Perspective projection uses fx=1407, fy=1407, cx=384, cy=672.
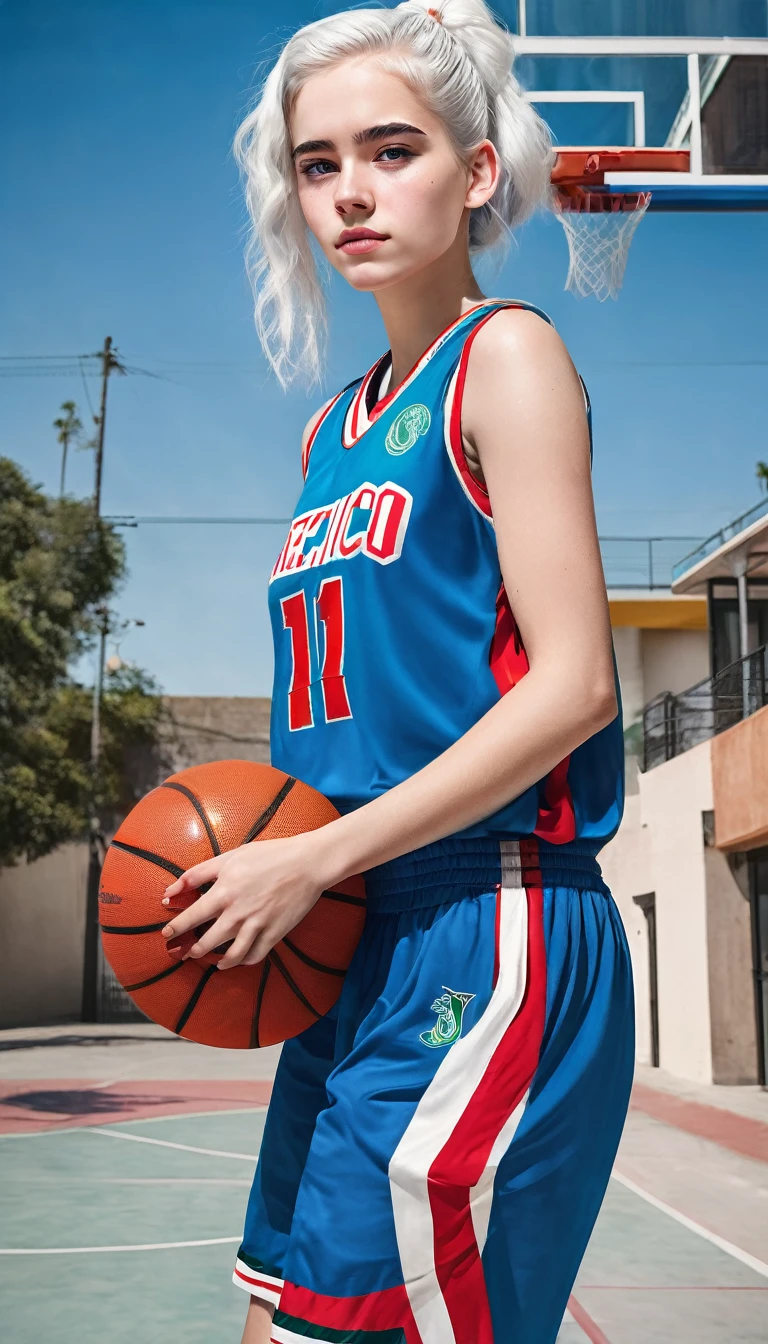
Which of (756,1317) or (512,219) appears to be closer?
(512,219)

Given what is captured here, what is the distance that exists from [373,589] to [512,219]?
569 mm

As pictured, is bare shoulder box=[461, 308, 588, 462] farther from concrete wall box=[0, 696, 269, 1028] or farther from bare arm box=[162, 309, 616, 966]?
concrete wall box=[0, 696, 269, 1028]

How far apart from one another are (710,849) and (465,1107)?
40.6 feet

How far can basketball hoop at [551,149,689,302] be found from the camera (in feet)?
7.11

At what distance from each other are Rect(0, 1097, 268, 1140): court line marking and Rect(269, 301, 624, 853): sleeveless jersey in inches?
315

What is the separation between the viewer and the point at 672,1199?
6.71 meters

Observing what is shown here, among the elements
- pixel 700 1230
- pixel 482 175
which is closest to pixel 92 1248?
pixel 700 1230

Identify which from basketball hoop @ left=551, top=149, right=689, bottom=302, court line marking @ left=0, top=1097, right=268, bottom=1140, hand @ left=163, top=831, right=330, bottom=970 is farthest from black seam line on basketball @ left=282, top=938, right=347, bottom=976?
court line marking @ left=0, top=1097, right=268, bottom=1140

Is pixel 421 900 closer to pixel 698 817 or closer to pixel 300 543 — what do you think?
pixel 300 543

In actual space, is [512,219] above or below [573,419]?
above

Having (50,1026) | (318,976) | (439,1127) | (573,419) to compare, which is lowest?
(50,1026)

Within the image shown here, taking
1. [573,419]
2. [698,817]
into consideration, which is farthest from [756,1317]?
[698,817]

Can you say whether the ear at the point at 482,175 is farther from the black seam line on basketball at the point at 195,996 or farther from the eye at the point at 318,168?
the black seam line on basketball at the point at 195,996

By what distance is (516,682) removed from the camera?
142cm
